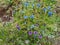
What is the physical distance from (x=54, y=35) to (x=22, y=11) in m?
0.68

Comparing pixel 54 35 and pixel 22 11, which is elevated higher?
pixel 22 11

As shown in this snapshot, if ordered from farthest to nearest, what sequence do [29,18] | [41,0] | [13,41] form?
[41,0]
[29,18]
[13,41]

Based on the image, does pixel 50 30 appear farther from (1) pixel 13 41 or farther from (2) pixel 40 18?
(1) pixel 13 41

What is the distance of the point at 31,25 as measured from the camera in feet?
11.5

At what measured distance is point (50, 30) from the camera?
3588 millimetres

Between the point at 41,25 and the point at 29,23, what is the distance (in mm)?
187

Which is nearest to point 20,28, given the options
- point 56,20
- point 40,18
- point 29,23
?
point 29,23

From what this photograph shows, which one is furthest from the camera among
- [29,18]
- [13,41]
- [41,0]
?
[41,0]

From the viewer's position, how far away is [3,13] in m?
4.18

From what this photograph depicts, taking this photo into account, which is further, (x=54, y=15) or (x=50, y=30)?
(x=54, y=15)

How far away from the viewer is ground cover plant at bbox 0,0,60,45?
3.37 meters

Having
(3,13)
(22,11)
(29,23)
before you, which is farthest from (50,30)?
(3,13)

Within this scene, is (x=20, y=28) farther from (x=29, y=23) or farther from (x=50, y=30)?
(x=50, y=30)

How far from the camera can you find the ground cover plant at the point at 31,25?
11.0 feet
